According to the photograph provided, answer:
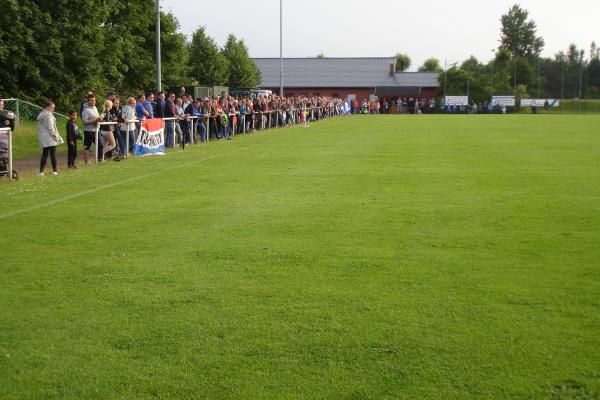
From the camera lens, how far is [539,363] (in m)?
4.75

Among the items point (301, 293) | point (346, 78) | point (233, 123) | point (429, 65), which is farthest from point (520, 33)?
point (301, 293)

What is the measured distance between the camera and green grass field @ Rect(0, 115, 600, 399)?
4.52 meters

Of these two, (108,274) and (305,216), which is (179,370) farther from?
(305,216)

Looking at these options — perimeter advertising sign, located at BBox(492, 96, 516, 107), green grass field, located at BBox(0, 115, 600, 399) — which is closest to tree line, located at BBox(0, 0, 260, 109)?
green grass field, located at BBox(0, 115, 600, 399)

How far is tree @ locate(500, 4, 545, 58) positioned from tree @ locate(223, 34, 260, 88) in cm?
9041

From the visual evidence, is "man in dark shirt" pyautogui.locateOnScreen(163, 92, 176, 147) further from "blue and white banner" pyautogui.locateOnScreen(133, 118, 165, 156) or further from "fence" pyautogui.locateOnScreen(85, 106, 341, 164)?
"blue and white banner" pyautogui.locateOnScreen(133, 118, 165, 156)

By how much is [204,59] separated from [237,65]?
7.13m

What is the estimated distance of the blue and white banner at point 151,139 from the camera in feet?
69.9

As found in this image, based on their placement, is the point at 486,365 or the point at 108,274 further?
the point at 108,274

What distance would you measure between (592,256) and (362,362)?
4.04m

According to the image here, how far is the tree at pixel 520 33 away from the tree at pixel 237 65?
90410mm

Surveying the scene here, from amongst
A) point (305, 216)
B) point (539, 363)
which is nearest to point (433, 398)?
point (539, 363)

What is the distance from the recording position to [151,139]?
2203cm

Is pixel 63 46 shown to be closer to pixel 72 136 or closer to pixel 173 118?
pixel 173 118
